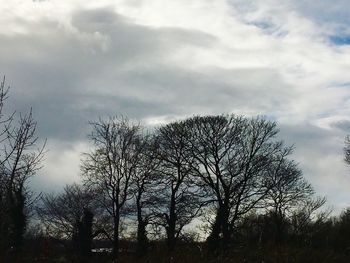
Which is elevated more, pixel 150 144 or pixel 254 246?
pixel 150 144

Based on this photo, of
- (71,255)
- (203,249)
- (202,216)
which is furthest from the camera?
(202,216)

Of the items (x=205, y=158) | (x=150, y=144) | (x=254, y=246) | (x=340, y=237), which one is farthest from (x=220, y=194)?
(x=254, y=246)

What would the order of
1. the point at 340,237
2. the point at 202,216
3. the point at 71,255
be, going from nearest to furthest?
the point at 71,255 < the point at 340,237 < the point at 202,216

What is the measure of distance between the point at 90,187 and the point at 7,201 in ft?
99.3

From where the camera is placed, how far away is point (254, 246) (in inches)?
490

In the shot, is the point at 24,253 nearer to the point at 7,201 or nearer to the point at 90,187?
the point at 7,201

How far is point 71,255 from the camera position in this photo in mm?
12656

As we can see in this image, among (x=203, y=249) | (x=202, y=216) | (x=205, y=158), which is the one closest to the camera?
(x=203, y=249)

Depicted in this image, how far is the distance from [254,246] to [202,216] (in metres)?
31.5

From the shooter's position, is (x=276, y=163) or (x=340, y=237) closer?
(x=340, y=237)

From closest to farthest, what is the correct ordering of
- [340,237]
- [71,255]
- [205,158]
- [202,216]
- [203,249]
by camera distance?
[203,249] < [71,255] < [340,237] < [205,158] < [202,216]

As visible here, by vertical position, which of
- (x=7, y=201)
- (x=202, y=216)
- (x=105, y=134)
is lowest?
(x=7, y=201)

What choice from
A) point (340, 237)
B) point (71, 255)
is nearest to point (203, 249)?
point (71, 255)

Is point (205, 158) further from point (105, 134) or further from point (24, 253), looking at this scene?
point (24, 253)
